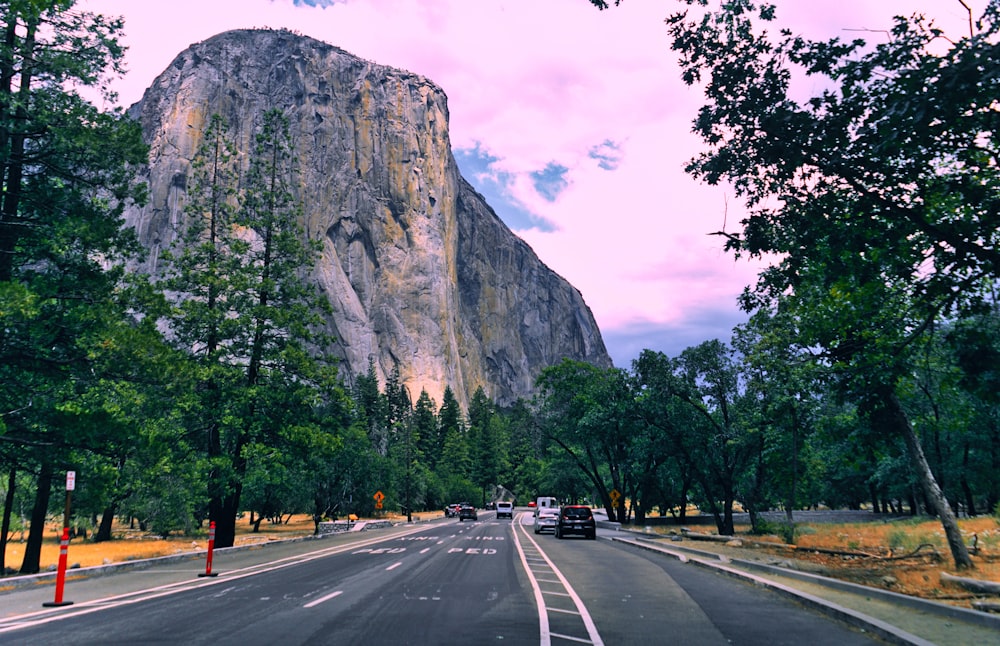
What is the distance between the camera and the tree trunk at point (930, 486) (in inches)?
569

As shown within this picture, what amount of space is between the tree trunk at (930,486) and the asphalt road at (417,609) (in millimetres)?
4950

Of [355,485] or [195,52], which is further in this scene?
[195,52]

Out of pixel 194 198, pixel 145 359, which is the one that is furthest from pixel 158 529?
pixel 145 359

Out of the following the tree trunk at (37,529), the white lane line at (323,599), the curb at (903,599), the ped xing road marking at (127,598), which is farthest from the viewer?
the tree trunk at (37,529)

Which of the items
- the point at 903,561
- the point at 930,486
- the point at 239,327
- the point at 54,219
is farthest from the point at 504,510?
the point at 54,219

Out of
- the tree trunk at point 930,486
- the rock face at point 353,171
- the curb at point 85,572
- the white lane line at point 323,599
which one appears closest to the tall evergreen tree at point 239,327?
the curb at point 85,572

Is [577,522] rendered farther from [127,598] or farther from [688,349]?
[127,598]

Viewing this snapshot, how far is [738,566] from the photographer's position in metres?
18.1

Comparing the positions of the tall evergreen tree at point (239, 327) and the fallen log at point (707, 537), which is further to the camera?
the fallen log at point (707, 537)

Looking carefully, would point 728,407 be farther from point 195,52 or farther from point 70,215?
point 195,52

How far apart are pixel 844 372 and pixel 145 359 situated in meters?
17.7

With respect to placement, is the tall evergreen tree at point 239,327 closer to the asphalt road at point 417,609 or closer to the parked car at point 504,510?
the asphalt road at point 417,609

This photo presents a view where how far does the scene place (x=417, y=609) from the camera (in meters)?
10.6

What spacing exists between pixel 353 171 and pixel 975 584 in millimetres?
141507
